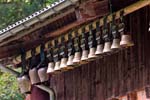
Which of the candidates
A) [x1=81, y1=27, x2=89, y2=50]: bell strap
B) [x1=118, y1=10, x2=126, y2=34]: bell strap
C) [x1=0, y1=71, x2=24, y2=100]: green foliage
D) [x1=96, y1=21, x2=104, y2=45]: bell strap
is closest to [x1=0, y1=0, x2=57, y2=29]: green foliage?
[x1=0, y1=71, x2=24, y2=100]: green foliage

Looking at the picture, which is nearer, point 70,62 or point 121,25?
point 121,25

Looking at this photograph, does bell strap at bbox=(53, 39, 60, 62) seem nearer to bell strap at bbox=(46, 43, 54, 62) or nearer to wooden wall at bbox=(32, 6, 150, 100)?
bell strap at bbox=(46, 43, 54, 62)

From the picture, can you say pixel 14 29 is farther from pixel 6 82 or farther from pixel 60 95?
pixel 6 82

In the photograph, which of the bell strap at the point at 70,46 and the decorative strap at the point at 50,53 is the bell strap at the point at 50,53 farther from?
the bell strap at the point at 70,46

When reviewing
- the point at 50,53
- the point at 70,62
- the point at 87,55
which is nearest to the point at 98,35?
the point at 87,55

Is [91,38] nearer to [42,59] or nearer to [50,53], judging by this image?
[50,53]

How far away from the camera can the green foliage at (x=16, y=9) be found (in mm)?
15249

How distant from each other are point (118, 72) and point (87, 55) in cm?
44

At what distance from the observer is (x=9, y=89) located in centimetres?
1483

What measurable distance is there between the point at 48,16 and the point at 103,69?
1097mm

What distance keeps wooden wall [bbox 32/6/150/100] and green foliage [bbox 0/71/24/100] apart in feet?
24.4

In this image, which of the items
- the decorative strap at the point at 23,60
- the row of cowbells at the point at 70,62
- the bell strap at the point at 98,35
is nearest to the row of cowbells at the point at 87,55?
the row of cowbells at the point at 70,62

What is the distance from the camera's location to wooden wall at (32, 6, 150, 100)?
5.90 meters

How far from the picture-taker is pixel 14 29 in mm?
6391
